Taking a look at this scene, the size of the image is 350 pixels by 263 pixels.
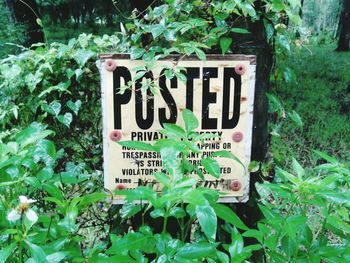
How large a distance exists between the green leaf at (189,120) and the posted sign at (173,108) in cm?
11

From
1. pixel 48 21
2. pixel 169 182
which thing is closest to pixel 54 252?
pixel 169 182

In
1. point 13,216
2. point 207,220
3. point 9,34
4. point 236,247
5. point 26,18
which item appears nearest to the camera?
point 13,216

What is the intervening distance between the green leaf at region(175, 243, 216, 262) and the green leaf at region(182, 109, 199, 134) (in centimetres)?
37

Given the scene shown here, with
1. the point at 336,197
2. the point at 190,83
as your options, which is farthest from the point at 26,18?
the point at 336,197

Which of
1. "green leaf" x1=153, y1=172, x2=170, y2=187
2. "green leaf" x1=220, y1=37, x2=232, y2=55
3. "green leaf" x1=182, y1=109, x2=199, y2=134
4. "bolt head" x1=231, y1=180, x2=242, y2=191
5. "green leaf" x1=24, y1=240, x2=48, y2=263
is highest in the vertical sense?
"green leaf" x1=220, y1=37, x2=232, y2=55

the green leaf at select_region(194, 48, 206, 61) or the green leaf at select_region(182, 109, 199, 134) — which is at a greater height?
the green leaf at select_region(194, 48, 206, 61)

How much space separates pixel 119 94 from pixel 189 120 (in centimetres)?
29

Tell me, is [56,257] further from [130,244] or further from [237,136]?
[237,136]

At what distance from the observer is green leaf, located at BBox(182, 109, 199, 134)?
1456 mm

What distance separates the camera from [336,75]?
10266 millimetres

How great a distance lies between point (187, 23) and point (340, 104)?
20.3 ft

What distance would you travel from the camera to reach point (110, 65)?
157 centimetres

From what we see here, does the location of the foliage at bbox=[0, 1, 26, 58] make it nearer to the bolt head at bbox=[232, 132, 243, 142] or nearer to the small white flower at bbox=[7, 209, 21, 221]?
the bolt head at bbox=[232, 132, 243, 142]

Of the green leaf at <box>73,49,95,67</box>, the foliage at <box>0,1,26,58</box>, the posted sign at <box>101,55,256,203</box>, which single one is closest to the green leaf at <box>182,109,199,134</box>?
the posted sign at <box>101,55,256,203</box>
